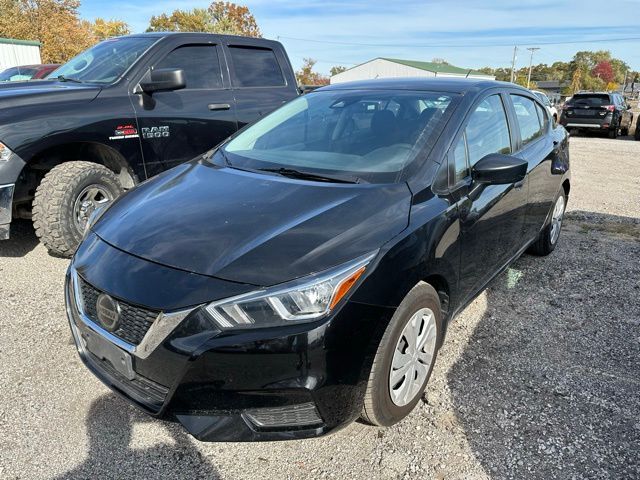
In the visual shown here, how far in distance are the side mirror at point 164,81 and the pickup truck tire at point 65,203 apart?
0.88m

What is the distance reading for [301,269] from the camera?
194 cm

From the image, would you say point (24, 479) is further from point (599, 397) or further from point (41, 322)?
point (599, 397)

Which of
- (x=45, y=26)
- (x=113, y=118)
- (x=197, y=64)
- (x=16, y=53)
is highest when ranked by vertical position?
(x=45, y=26)

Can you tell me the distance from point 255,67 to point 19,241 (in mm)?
3144

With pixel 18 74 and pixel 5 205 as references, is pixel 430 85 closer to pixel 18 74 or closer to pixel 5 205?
pixel 5 205

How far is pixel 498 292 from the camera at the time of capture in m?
4.00

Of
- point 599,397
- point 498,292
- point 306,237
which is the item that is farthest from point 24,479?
point 498,292

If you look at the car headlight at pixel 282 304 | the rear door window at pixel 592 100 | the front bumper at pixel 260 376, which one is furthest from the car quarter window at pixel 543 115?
the rear door window at pixel 592 100

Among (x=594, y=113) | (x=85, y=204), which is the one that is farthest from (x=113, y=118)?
(x=594, y=113)

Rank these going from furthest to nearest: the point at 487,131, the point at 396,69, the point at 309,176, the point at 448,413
Result: 1. the point at 396,69
2. the point at 487,131
3. the point at 309,176
4. the point at 448,413

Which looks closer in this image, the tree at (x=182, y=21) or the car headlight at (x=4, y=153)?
the car headlight at (x=4, y=153)

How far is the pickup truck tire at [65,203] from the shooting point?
4055 mm

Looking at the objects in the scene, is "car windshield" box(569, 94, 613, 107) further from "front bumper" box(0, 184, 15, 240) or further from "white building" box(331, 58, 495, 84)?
"white building" box(331, 58, 495, 84)

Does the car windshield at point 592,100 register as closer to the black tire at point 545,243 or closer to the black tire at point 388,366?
the black tire at point 545,243
